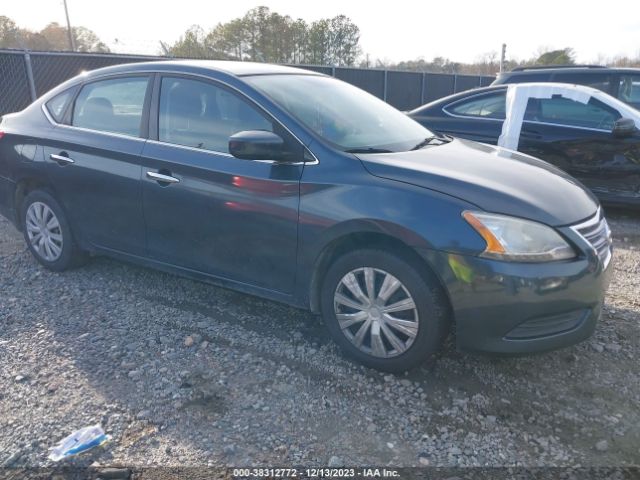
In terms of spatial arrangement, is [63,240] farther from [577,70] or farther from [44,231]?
[577,70]

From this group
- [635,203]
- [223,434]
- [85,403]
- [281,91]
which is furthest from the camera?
[635,203]

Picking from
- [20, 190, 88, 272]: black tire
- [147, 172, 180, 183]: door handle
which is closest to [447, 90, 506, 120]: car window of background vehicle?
[147, 172, 180, 183]: door handle

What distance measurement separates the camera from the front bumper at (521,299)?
8.80 feet

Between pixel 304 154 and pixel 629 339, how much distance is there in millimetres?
2414

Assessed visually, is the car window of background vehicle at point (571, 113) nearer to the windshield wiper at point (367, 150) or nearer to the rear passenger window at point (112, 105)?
the windshield wiper at point (367, 150)

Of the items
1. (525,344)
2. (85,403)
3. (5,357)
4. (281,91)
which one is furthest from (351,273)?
(5,357)

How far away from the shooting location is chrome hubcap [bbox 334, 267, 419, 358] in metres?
2.94

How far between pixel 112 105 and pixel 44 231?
1.29 meters

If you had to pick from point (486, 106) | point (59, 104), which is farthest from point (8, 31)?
point (486, 106)

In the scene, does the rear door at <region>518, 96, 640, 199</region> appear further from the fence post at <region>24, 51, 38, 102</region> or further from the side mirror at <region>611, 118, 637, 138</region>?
the fence post at <region>24, 51, 38, 102</region>

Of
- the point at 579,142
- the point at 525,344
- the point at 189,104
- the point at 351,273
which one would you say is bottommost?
the point at 525,344

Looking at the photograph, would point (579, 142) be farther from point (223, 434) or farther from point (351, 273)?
point (223, 434)

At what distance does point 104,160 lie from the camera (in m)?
3.99

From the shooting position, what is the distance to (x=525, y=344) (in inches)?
110
